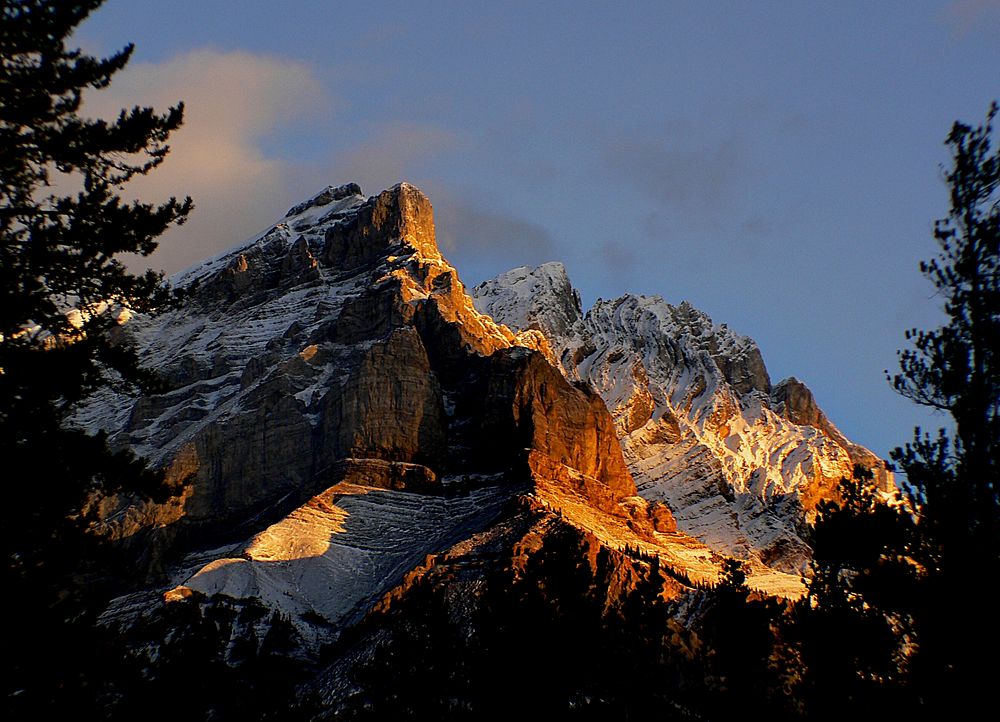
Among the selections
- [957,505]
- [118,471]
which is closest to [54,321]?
[118,471]

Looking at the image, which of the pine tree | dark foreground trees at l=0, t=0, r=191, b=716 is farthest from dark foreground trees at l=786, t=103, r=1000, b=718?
dark foreground trees at l=0, t=0, r=191, b=716

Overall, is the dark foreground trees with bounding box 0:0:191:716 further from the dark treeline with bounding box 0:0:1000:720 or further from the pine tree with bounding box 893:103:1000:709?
the pine tree with bounding box 893:103:1000:709

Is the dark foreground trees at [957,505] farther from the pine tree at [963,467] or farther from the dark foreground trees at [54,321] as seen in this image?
the dark foreground trees at [54,321]

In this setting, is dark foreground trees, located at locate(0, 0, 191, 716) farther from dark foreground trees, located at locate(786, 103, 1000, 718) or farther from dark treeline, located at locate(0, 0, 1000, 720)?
dark foreground trees, located at locate(786, 103, 1000, 718)

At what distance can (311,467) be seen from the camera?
19550cm

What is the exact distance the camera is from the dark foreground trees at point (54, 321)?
120 feet

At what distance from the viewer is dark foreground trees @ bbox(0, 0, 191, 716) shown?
36594mm

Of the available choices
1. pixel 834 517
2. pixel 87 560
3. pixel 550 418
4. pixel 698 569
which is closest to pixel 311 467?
pixel 550 418

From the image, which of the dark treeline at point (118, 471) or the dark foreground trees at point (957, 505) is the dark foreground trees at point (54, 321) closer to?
the dark treeline at point (118, 471)

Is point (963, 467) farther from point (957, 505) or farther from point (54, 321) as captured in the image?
point (54, 321)

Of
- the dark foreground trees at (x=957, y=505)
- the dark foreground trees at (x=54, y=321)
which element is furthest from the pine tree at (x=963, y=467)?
the dark foreground trees at (x=54, y=321)

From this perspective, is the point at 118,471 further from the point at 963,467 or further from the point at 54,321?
the point at 963,467

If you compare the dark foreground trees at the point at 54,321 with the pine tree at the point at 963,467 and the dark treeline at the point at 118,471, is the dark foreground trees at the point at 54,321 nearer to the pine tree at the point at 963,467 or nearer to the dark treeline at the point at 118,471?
the dark treeline at the point at 118,471

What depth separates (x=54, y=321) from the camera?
38.3 m
